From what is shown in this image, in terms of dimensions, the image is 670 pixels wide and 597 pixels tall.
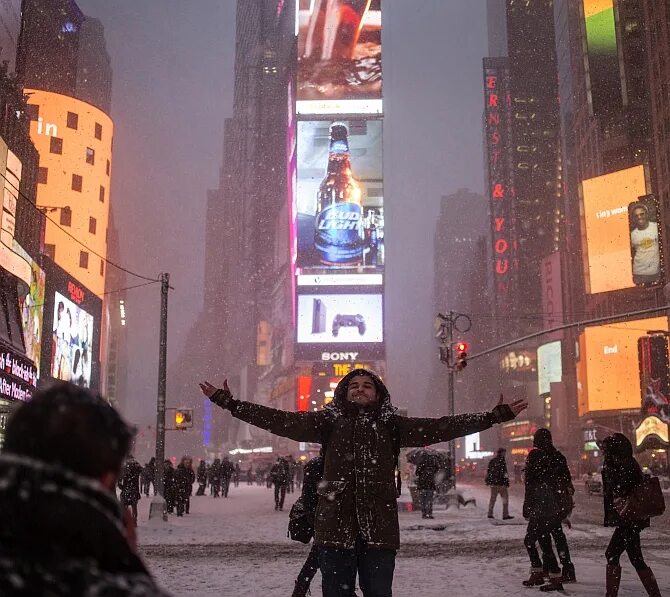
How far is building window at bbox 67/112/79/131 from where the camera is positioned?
64250 millimetres

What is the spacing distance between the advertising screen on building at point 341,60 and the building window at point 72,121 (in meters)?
33.5

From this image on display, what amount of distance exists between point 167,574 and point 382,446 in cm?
654

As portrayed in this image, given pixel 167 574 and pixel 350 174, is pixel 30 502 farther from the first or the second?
pixel 350 174

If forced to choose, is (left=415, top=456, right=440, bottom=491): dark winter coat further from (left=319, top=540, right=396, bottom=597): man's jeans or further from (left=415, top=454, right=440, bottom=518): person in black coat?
(left=319, top=540, right=396, bottom=597): man's jeans

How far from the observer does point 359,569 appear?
4930 millimetres

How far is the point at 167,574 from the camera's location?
10.5 m

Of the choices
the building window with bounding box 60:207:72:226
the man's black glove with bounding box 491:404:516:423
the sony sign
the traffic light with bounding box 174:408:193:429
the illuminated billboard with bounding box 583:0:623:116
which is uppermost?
the illuminated billboard with bounding box 583:0:623:116

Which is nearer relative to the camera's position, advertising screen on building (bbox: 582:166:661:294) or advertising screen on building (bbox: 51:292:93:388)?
advertising screen on building (bbox: 51:292:93:388)

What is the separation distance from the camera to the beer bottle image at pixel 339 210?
3568 inches

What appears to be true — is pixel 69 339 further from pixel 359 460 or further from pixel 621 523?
pixel 359 460

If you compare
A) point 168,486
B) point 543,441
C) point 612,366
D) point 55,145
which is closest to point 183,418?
point 168,486

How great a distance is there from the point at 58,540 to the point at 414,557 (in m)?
11.3

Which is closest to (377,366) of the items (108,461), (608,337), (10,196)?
(608,337)

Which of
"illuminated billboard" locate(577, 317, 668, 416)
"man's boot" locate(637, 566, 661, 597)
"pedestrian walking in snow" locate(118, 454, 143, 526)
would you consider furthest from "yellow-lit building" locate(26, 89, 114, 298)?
"man's boot" locate(637, 566, 661, 597)
